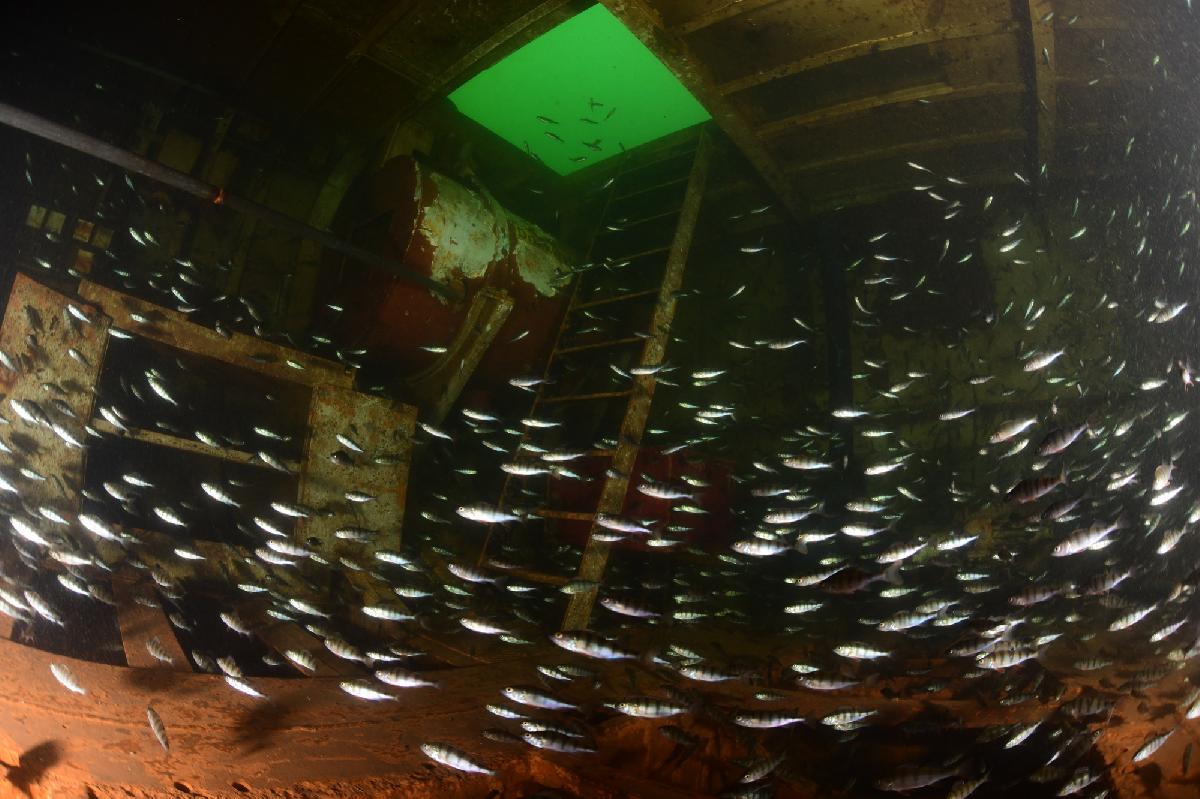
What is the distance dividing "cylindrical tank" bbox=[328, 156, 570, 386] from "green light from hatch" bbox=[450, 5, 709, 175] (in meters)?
4.52

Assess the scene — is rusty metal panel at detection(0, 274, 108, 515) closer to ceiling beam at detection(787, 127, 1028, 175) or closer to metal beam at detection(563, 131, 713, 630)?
metal beam at detection(563, 131, 713, 630)

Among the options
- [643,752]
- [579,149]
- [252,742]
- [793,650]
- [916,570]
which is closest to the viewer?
[252,742]

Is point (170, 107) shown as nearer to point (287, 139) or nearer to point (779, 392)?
point (287, 139)

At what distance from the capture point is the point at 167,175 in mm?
4074

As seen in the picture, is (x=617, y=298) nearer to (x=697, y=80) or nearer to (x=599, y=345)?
(x=599, y=345)

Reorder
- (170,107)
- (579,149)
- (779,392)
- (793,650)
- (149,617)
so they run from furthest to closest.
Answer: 1. (579,149)
2. (779,392)
3. (170,107)
4. (793,650)
5. (149,617)

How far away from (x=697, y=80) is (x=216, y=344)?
6.26 metres

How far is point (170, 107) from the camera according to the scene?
6.66 meters

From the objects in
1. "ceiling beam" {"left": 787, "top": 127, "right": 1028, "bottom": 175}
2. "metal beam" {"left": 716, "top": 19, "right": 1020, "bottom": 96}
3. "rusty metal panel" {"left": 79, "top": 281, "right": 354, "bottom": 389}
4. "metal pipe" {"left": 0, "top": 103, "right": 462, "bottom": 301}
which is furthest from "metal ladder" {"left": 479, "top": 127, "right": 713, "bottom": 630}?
"rusty metal panel" {"left": 79, "top": 281, "right": 354, "bottom": 389}

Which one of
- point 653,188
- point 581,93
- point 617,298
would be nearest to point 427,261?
point 617,298

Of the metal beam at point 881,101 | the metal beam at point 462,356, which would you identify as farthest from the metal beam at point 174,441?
the metal beam at point 881,101

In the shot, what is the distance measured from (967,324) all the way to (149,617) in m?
11.2

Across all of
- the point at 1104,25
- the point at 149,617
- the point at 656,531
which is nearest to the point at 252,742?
the point at 149,617

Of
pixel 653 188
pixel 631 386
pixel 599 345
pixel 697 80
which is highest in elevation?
pixel 697 80
